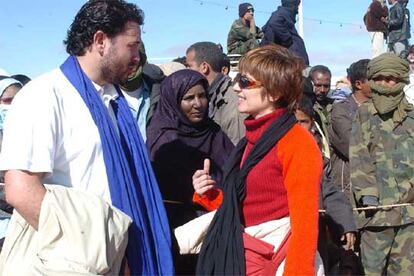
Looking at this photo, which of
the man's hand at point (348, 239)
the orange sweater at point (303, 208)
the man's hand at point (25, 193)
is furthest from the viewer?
the man's hand at point (348, 239)

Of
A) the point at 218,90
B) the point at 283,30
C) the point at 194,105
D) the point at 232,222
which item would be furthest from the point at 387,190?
the point at 283,30

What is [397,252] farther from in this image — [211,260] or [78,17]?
[78,17]

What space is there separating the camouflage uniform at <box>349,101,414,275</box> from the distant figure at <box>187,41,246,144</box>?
2.95 ft

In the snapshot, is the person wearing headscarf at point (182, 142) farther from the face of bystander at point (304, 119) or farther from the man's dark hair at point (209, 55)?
the man's dark hair at point (209, 55)

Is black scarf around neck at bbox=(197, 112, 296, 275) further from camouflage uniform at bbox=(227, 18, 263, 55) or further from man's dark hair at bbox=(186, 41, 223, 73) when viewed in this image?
camouflage uniform at bbox=(227, 18, 263, 55)

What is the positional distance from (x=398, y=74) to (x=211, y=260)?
2.10m

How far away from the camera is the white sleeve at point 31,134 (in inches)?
86.5

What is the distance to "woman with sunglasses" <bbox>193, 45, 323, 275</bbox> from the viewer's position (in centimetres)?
271

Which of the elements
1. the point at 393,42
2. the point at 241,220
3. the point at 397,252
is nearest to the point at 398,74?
the point at 397,252

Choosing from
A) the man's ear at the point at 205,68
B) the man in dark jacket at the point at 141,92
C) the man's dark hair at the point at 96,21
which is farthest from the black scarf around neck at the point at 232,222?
the man's ear at the point at 205,68

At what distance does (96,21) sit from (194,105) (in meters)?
1.41

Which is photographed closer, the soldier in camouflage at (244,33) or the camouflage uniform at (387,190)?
the camouflage uniform at (387,190)

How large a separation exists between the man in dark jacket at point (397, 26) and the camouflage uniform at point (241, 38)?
2.69m

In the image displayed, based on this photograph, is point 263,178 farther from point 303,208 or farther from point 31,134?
point 31,134
